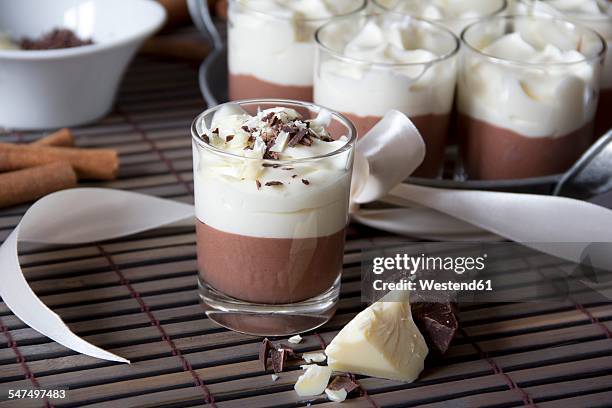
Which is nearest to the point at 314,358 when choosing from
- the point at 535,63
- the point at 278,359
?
the point at 278,359

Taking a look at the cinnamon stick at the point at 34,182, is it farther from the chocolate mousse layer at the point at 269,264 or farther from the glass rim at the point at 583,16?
the glass rim at the point at 583,16

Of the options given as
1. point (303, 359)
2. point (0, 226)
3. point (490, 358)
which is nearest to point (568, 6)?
point (490, 358)

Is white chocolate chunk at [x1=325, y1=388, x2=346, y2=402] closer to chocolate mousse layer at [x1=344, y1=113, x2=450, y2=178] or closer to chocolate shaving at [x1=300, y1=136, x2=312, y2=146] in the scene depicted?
chocolate shaving at [x1=300, y1=136, x2=312, y2=146]

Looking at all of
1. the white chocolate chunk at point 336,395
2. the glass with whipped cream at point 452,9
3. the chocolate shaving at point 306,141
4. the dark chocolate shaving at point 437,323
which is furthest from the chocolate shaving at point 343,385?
the glass with whipped cream at point 452,9

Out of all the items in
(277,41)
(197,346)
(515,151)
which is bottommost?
(197,346)

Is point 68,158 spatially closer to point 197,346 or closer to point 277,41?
point 277,41

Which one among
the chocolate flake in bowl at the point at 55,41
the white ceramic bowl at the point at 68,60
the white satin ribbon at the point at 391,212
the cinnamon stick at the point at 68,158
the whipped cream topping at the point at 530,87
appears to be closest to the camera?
the white satin ribbon at the point at 391,212

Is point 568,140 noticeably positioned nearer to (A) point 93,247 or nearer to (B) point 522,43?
(B) point 522,43

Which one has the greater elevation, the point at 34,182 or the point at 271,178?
the point at 271,178
